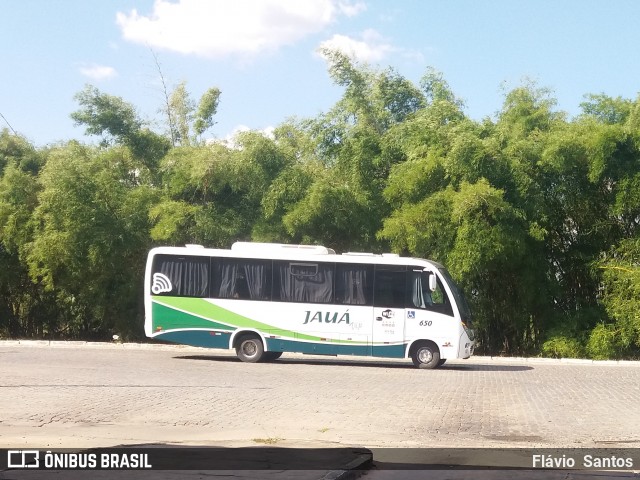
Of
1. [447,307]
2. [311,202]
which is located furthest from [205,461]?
[311,202]

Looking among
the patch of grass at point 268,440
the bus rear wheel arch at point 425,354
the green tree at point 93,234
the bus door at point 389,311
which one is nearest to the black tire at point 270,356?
the bus door at point 389,311

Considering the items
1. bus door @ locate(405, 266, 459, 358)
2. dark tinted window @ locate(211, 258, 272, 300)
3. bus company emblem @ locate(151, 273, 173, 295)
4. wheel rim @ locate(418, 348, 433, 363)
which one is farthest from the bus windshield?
bus company emblem @ locate(151, 273, 173, 295)

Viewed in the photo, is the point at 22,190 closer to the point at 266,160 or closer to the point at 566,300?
the point at 266,160

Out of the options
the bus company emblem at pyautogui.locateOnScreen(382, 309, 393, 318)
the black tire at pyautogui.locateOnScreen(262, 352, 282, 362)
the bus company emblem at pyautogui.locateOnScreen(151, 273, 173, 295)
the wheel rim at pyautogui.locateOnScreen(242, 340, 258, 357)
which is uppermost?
the bus company emblem at pyautogui.locateOnScreen(151, 273, 173, 295)

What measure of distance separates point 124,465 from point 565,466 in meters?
4.04

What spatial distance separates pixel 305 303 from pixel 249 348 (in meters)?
1.83

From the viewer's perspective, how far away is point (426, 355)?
21.9m

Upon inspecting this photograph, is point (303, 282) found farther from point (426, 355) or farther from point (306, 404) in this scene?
point (306, 404)

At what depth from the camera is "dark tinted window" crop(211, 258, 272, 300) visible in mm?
22719

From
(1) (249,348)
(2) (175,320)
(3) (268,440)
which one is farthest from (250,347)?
(3) (268,440)

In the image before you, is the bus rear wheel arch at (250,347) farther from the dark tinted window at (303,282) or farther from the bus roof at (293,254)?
the bus roof at (293,254)

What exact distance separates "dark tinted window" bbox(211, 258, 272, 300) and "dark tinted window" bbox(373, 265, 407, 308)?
273cm

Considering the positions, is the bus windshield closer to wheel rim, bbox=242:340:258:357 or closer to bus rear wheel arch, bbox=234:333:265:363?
bus rear wheel arch, bbox=234:333:265:363

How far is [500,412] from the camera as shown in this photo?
1318 cm
